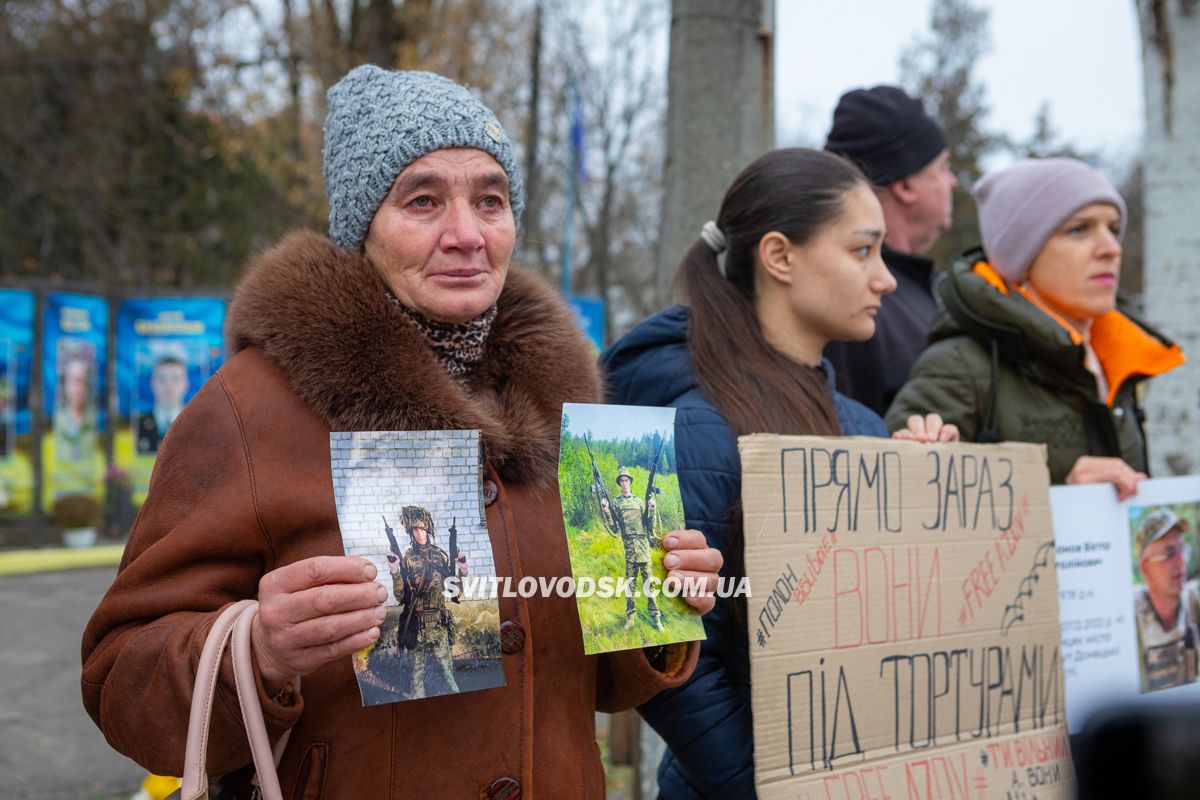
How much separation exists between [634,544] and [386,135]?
86cm

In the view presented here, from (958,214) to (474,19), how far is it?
17299 mm

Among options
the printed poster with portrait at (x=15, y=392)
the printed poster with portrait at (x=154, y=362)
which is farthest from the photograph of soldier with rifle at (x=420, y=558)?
the printed poster with portrait at (x=15, y=392)

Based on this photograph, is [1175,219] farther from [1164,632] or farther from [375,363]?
[375,363]

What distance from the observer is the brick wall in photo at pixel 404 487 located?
154 cm

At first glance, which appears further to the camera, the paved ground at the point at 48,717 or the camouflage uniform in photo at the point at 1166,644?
the paved ground at the point at 48,717

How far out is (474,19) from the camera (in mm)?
16531

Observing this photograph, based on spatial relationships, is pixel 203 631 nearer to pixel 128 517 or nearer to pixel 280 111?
pixel 128 517

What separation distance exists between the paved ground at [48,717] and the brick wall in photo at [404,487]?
404 centimetres

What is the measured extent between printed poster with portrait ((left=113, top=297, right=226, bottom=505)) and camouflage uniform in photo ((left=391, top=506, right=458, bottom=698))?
1034 centimetres

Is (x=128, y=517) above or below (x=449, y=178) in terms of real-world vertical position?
A: below

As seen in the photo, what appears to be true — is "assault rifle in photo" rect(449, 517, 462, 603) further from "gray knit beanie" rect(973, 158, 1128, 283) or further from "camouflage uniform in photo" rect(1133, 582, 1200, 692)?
"gray knit beanie" rect(973, 158, 1128, 283)

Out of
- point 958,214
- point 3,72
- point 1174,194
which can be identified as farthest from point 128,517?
point 958,214

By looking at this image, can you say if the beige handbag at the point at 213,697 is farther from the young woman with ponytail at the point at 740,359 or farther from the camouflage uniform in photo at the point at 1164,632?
the camouflage uniform in photo at the point at 1164,632

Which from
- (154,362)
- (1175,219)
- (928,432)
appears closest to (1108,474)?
(928,432)
